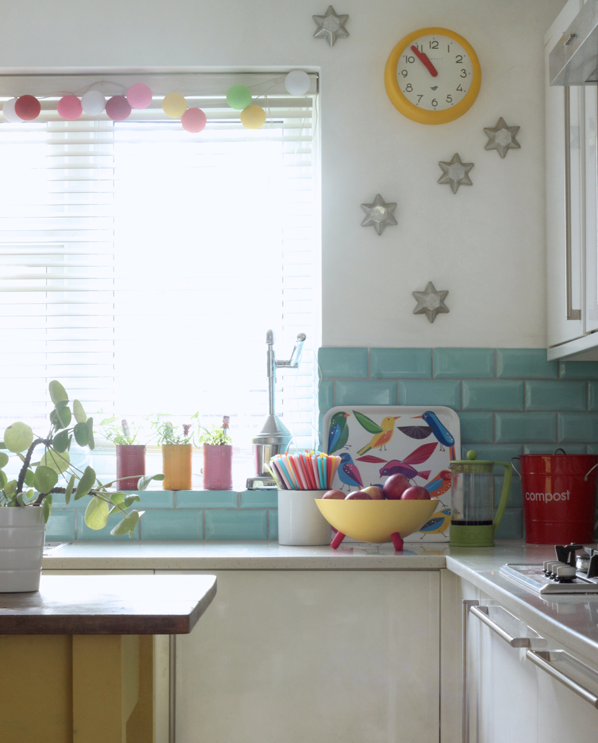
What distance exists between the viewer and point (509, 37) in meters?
2.25

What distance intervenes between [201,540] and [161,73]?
4.75ft

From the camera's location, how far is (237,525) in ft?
7.01

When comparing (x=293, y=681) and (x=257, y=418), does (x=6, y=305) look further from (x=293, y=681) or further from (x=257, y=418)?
(x=293, y=681)

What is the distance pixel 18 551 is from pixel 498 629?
2.61 ft

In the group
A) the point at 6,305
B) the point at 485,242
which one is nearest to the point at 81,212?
the point at 6,305

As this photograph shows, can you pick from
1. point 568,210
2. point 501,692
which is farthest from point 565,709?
point 568,210

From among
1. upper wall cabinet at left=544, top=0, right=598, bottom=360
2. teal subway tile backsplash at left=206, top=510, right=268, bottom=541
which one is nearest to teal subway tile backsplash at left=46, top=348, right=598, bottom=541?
upper wall cabinet at left=544, top=0, right=598, bottom=360

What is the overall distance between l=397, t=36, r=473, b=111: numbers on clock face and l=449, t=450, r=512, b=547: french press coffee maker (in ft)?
3.50

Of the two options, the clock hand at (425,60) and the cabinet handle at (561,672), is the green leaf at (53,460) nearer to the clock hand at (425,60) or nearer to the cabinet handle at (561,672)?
the cabinet handle at (561,672)

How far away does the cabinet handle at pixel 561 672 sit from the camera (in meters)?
0.92

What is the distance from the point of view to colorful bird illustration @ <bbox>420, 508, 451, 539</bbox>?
2084mm

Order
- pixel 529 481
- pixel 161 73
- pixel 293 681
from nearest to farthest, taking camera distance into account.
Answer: pixel 293 681
pixel 529 481
pixel 161 73

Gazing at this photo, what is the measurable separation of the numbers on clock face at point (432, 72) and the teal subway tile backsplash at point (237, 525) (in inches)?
51.6

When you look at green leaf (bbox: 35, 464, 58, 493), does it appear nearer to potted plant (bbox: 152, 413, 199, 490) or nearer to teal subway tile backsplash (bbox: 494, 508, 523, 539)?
potted plant (bbox: 152, 413, 199, 490)
